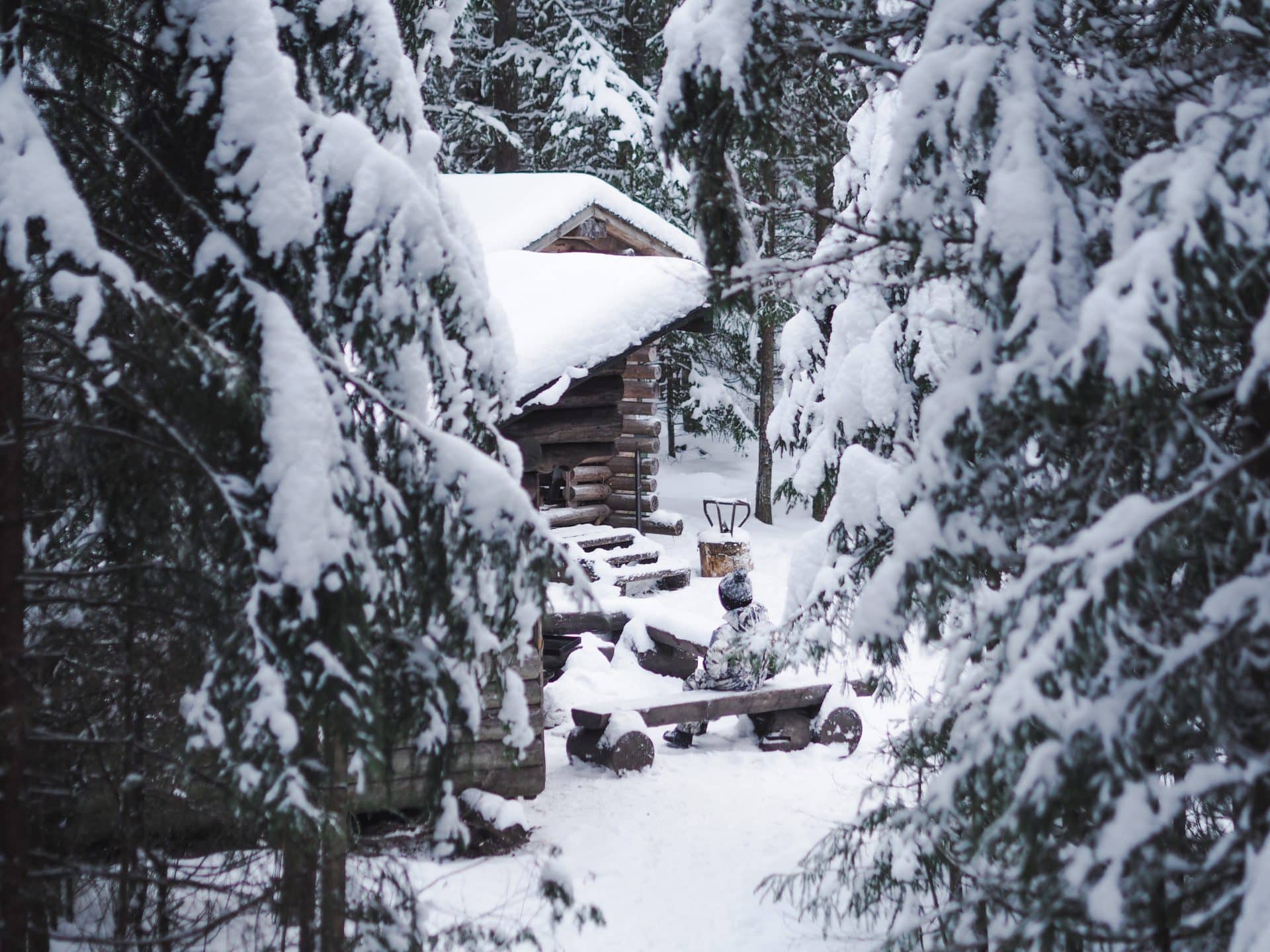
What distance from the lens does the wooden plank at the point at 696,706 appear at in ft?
26.9

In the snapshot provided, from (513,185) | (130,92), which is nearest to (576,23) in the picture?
(513,185)

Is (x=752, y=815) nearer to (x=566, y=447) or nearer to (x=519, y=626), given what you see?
(x=566, y=447)

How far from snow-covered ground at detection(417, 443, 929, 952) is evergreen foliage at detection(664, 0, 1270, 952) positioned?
198 cm

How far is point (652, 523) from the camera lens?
18.2 m

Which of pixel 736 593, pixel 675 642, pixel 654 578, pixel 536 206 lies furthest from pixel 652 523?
pixel 736 593

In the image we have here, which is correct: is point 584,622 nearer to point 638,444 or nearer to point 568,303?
point 568,303

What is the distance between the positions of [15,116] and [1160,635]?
3.20 metres

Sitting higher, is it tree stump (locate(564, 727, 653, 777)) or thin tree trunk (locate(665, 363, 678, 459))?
thin tree trunk (locate(665, 363, 678, 459))

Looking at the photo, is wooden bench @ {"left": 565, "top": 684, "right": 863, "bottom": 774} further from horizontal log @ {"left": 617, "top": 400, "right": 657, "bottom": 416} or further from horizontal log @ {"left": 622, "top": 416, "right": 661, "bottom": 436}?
horizontal log @ {"left": 617, "top": 400, "right": 657, "bottom": 416}

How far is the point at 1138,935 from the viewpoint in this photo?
249 centimetres

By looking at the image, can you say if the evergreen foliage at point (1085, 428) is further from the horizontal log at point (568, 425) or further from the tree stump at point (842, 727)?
the tree stump at point (842, 727)

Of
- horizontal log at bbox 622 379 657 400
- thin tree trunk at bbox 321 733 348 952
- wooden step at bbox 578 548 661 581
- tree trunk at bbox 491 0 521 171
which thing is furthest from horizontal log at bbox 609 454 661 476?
thin tree trunk at bbox 321 733 348 952

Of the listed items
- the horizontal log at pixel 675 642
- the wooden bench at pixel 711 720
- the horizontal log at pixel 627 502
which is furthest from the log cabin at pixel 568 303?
the horizontal log at pixel 627 502

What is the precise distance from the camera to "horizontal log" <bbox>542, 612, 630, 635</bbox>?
1071 centimetres
